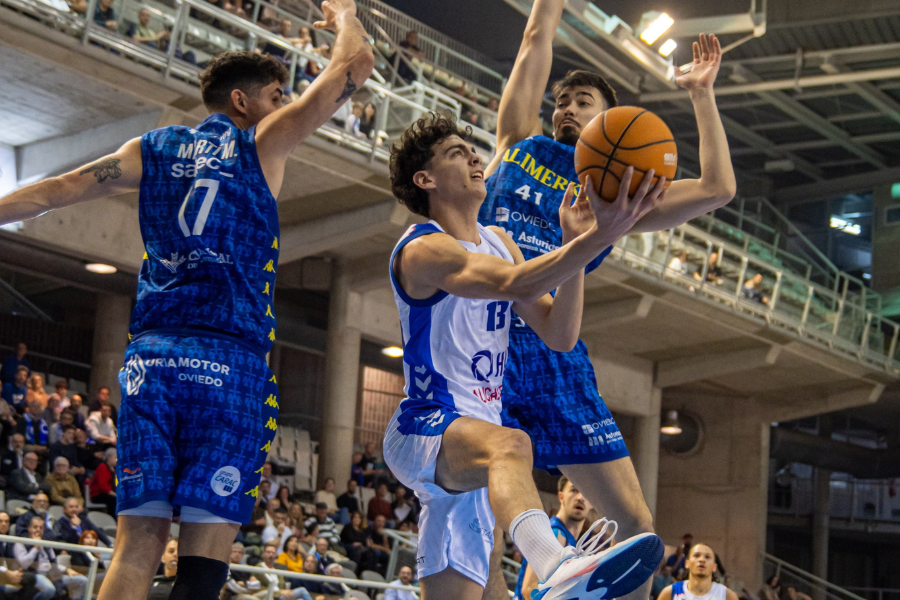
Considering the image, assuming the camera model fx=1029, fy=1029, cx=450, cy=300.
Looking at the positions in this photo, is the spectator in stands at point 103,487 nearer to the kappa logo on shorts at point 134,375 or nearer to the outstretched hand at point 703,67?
the kappa logo on shorts at point 134,375

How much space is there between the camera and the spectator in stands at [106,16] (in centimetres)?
1146

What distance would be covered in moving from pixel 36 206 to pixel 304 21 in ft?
43.3

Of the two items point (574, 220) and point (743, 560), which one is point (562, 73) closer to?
point (743, 560)

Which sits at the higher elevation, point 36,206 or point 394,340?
point 394,340

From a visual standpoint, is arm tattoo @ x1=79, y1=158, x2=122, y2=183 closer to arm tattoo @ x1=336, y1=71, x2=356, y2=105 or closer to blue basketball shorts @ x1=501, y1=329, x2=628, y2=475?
arm tattoo @ x1=336, y1=71, x2=356, y2=105

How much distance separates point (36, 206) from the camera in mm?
3430

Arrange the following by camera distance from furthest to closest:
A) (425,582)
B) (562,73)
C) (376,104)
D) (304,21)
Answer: (562,73), (304,21), (376,104), (425,582)

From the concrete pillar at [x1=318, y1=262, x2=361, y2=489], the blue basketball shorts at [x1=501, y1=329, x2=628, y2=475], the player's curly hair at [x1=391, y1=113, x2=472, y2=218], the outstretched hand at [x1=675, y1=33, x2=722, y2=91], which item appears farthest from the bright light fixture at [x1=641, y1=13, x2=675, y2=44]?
the player's curly hair at [x1=391, y1=113, x2=472, y2=218]

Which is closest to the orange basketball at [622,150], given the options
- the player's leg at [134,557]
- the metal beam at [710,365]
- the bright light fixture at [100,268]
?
the player's leg at [134,557]

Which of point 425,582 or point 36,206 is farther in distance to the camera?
point 425,582

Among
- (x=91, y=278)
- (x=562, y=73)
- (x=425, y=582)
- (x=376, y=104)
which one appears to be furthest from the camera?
(x=562, y=73)

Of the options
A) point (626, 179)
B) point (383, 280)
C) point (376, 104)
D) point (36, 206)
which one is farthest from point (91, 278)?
point (626, 179)

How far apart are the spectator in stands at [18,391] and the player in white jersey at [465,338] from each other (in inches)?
408

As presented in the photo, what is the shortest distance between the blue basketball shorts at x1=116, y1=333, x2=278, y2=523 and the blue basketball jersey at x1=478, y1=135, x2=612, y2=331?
5.66 ft
